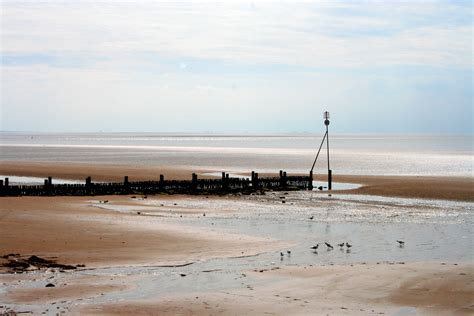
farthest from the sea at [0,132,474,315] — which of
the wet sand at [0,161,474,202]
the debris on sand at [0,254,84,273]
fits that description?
the wet sand at [0,161,474,202]

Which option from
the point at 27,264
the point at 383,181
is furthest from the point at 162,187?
the point at 27,264

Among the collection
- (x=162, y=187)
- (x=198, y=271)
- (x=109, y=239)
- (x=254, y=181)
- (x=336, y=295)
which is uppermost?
(x=254, y=181)

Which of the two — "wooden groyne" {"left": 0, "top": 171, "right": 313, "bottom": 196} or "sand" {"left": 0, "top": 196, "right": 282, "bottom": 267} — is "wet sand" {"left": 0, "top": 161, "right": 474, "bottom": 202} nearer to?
"wooden groyne" {"left": 0, "top": 171, "right": 313, "bottom": 196}

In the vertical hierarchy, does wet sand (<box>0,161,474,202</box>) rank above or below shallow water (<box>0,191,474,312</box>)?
above

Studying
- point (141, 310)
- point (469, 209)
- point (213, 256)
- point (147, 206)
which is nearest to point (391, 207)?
point (469, 209)

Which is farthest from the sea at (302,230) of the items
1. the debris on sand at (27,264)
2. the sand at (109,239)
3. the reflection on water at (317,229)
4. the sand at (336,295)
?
the debris on sand at (27,264)

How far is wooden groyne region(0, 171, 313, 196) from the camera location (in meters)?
35.8

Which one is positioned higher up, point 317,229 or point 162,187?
point 162,187

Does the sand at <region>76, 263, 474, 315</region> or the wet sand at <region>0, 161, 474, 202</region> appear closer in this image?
the sand at <region>76, 263, 474, 315</region>

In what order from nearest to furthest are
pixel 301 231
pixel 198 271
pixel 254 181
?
pixel 198 271 → pixel 301 231 → pixel 254 181

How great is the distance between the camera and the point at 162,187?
3966cm

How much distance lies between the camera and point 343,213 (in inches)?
1230

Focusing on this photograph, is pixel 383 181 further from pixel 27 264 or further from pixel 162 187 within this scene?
pixel 27 264

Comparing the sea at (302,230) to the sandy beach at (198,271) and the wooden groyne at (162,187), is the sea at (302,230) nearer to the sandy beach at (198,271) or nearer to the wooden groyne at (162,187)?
the sandy beach at (198,271)
